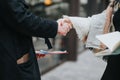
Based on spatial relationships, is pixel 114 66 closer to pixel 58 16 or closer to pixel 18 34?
pixel 18 34

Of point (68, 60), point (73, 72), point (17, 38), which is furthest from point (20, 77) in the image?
point (68, 60)

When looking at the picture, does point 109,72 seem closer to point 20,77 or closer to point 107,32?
point 107,32

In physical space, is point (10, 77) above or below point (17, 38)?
below

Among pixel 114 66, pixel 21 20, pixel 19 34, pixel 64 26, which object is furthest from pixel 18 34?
pixel 114 66

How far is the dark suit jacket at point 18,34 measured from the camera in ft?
8.38

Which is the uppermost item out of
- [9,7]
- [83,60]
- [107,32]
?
[9,7]

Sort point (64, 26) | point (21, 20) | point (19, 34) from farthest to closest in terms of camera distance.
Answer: point (64, 26) < point (19, 34) < point (21, 20)

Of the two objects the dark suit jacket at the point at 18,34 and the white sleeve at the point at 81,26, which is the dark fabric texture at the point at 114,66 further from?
the dark suit jacket at the point at 18,34

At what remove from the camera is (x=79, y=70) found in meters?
7.05

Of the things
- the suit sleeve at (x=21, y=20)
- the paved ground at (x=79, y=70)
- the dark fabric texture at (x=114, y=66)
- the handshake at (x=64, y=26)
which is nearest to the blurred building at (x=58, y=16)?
the paved ground at (x=79, y=70)

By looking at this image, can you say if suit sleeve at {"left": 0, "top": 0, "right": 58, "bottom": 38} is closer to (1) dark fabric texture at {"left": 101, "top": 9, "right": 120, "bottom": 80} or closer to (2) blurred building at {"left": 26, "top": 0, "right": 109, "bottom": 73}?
(1) dark fabric texture at {"left": 101, "top": 9, "right": 120, "bottom": 80}

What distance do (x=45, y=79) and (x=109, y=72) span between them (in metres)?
3.51

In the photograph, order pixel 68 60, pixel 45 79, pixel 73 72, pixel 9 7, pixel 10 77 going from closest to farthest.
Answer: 1. pixel 9 7
2. pixel 10 77
3. pixel 45 79
4. pixel 73 72
5. pixel 68 60

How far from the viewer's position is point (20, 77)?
2730 millimetres
